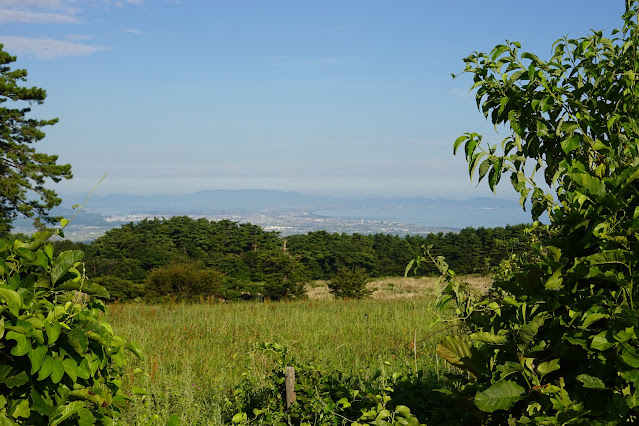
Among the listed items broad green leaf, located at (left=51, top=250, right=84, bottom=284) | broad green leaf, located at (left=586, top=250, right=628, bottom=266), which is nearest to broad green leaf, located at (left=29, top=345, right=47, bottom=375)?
broad green leaf, located at (left=51, top=250, right=84, bottom=284)

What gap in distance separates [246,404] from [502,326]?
9.97ft

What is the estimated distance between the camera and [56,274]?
240 cm

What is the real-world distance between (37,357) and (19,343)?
0.30 feet

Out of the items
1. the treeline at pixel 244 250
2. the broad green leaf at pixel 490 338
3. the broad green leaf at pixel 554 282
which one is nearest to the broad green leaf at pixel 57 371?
the broad green leaf at pixel 490 338

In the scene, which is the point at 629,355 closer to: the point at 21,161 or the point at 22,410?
the point at 22,410

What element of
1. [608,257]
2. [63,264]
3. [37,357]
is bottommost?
[37,357]

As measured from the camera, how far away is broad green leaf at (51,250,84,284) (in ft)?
7.86

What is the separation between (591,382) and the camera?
76.7 inches

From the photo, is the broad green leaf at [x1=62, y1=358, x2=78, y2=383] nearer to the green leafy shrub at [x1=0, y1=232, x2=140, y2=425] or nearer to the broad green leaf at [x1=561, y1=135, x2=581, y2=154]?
the green leafy shrub at [x1=0, y1=232, x2=140, y2=425]

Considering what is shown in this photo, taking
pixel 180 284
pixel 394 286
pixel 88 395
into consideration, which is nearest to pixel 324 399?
pixel 88 395

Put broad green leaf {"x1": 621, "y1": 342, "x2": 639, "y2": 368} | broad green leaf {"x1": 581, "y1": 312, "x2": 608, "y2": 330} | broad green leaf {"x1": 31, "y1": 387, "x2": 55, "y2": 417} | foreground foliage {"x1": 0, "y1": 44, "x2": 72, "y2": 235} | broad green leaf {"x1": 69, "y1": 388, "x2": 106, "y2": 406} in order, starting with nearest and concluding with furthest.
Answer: broad green leaf {"x1": 621, "y1": 342, "x2": 639, "y2": 368} → broad green leaf {"x1": 581, "y1": 312, "x2": 608, "y2": 330} → broad green leaf {"x1": 31, "y1": 387, "x2": 55, "y2": 417} → broad green leaf {"x1": 69, "y1": 388, "x2": 106, "y2": 406} → foreground foliage {"x1": 0, "y1": 44, "x2": 72, "y2": 235}

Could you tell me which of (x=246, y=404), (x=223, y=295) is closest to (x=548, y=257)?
(x=246, y=404)

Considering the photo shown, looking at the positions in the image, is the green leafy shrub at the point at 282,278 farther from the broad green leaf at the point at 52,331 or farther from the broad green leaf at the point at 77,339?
the broad green leaf at the point at 52,331

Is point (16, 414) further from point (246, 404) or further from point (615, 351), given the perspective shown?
point (246, 404)
